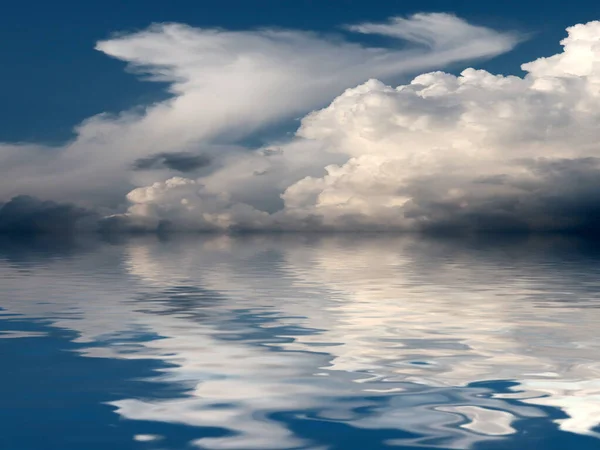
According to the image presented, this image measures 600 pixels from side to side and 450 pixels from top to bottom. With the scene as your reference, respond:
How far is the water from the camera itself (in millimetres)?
13336

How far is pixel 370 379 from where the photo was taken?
1798 cm

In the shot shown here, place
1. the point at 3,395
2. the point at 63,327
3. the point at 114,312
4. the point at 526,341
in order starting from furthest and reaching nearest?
the point at 114,312, the point at 63,327, the point at 526,341, the point at 3,395

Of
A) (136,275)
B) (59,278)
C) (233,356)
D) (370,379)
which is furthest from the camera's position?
(136,275)

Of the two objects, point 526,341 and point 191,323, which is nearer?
point 526,341

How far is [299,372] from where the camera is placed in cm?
1894

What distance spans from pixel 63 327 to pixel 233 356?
30.7 ft

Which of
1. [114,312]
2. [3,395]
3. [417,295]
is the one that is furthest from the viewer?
[417,295]

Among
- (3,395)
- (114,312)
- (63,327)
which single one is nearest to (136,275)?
(114,312)

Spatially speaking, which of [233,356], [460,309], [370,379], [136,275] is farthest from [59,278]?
[370,379]

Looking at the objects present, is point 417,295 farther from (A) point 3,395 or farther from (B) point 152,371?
(A) point 3,395

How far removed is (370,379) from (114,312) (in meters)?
17.2

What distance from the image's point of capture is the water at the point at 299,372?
13336 mm

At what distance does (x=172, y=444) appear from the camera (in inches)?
495

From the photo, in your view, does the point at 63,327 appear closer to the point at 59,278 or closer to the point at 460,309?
the point at 460,309
